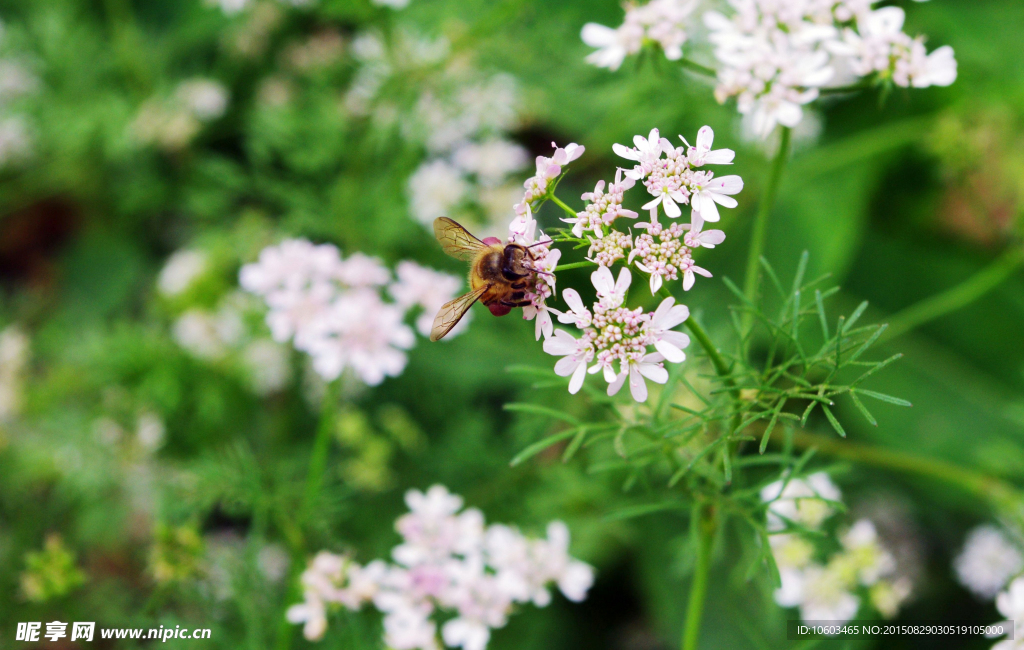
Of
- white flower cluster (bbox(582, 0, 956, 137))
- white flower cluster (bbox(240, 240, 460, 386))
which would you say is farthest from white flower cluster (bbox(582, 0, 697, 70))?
white flower cluster (bbox(240, 240, 460, 386))

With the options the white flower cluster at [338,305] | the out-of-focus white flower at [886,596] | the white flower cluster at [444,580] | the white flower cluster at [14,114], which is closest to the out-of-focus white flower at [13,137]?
the white flower cluster at [14,114]

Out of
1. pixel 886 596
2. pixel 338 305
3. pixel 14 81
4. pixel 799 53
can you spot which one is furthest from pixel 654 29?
pixel 14 81

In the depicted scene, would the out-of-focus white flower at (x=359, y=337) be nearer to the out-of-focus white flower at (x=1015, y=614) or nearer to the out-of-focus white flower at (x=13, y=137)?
the out-of-focus white flower at (x=1015, y=614)

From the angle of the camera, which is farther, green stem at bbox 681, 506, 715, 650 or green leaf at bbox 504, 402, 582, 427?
green stem at bbox 681, 506, 715, 650

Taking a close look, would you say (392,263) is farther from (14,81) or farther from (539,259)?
(14,81)

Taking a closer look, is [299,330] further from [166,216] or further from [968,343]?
[968,343]

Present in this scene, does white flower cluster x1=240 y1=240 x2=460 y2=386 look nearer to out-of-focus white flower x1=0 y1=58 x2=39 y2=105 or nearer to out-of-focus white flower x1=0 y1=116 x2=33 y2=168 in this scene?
out-of-focus white flower x1=0 y1=116 x2=33 y2=168
